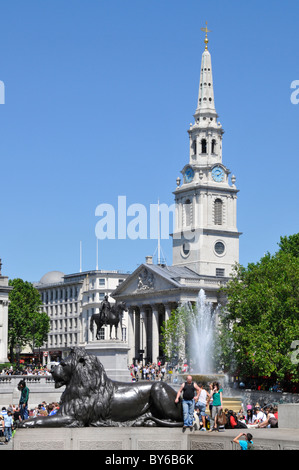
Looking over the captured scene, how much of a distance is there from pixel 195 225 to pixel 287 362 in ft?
210

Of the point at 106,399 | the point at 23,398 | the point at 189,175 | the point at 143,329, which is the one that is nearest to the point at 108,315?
the point at 23,398

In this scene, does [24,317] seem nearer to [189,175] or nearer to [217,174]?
[189,175]

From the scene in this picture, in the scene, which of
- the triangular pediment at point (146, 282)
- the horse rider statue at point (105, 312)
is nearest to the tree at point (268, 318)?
the horse rider statue at point (105, 312)

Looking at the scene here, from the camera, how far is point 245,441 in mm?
17516

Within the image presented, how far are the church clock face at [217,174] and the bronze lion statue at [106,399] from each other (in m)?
111

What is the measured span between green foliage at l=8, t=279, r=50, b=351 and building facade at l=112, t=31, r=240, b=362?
1114 centimetres

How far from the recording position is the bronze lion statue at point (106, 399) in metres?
19.5

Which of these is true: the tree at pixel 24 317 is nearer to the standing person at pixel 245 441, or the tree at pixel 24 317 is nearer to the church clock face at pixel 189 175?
the church clock face at pixel 189 175

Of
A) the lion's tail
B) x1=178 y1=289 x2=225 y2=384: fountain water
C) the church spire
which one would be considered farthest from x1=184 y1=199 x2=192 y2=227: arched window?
the lion's tail

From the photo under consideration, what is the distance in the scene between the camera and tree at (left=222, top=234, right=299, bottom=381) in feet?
222

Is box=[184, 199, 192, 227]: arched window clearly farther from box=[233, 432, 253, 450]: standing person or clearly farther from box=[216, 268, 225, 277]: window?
box=[233, 432, 253, 450]: standing person
